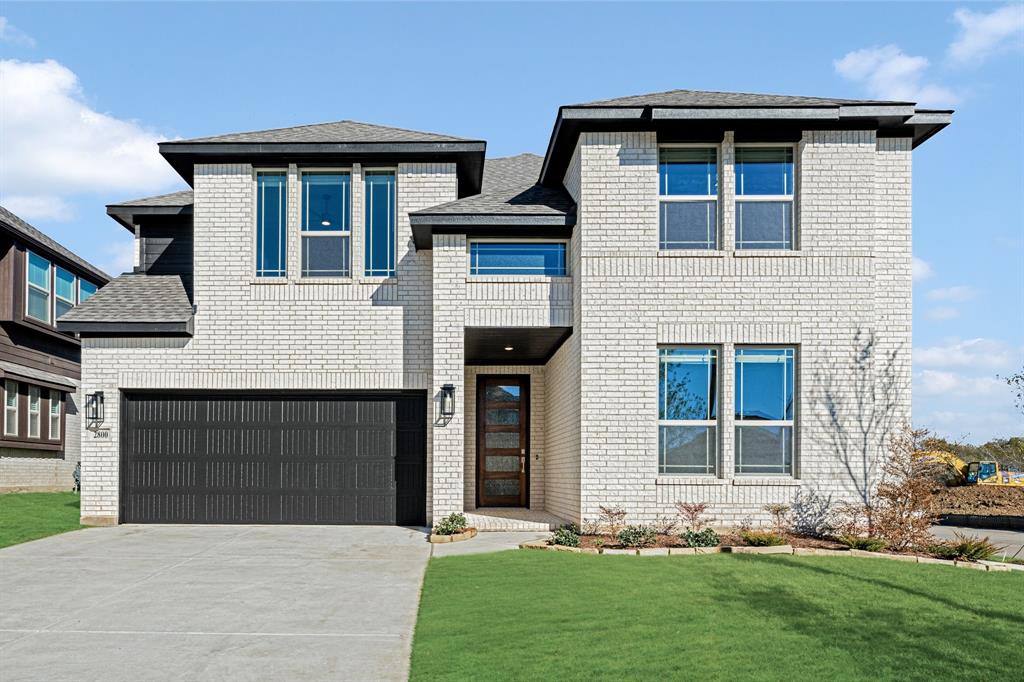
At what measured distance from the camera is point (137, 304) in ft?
51.2

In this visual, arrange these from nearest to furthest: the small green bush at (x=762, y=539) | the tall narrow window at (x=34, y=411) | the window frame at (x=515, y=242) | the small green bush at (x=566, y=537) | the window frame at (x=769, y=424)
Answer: the small green bush at (x=762, y=539), the small green bush at (x=566, y=537), the window frame at (x=769, y=424), the window frame at (x=515, y=242), the tall narrow window at (x=34, y=411)

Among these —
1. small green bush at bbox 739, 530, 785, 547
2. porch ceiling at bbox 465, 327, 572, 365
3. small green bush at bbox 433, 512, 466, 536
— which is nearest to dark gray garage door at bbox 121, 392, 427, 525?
porch ceiling at bbox 465, 327, 572, 365

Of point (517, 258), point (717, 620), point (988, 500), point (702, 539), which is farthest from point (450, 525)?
point (988, 500)

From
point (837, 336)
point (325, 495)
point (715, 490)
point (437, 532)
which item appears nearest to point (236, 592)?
point (437, 532)

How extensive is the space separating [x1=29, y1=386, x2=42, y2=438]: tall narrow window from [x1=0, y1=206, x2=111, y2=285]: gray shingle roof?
12.0 feet

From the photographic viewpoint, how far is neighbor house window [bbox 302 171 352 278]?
15.4 meters

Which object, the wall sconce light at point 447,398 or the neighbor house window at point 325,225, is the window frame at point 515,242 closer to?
the wall sconce light at point 447,398

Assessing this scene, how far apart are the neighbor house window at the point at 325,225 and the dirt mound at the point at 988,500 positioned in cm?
1258

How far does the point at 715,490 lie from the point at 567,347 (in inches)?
136

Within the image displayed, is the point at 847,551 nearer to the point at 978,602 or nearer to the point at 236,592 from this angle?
the point at 978,602

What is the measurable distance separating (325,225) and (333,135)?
Result: 5.17ft

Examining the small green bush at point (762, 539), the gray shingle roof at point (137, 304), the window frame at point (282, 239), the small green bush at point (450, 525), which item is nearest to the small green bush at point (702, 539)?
the small green bush at point (762, 539)

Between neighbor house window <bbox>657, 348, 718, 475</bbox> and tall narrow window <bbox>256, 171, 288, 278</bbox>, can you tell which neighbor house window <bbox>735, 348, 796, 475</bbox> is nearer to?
neighbor house window <bbox>657, 348, 718, 475</bbox>

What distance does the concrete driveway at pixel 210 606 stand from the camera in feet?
22.2
